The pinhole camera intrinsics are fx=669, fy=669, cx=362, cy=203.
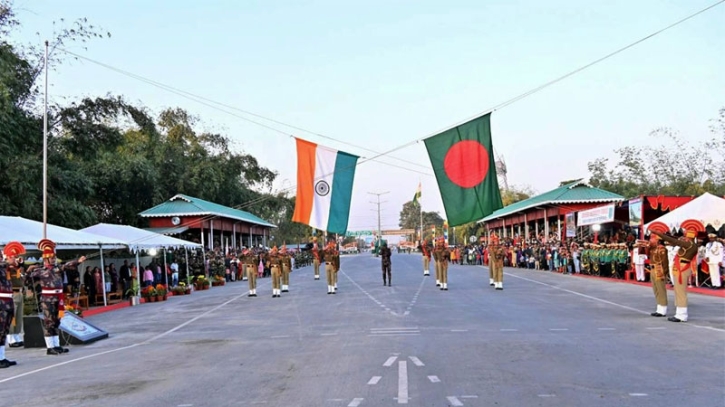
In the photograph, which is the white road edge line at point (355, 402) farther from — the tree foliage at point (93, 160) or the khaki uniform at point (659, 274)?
the tree foliage at point (93, 160)

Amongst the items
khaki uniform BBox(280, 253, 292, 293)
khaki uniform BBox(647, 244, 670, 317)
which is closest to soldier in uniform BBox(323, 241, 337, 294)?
khaki uniform BBox(280, 253, 292, 293)

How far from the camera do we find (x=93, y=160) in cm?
3919

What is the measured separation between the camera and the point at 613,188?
67812 millimetres

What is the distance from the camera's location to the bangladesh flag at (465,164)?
16.6 metres

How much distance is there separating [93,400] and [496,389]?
15.5 feet

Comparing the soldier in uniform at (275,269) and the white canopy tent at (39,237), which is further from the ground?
the white canopy tent at (39,237)

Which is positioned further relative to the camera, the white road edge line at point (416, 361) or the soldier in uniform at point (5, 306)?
the soldier in uniform at point (5, 306)

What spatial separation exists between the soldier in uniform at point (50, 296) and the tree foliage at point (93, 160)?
48.2 ft

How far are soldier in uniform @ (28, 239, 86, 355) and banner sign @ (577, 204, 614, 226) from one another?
1047 inches

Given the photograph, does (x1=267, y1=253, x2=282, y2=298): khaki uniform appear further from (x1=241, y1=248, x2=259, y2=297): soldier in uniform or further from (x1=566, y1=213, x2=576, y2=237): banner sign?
(x1=566, y1=213, x2=576, y2=237): banner sign

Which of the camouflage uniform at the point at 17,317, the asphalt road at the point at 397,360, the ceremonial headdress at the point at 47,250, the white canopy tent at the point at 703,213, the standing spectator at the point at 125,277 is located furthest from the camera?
the standing spectator at the point at 125,277

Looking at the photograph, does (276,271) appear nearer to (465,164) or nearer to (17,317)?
(465,164)

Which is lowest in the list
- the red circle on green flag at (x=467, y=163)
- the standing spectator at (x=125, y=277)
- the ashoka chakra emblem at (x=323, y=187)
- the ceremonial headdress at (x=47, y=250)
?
the standing spectator at (x=125, y=277)

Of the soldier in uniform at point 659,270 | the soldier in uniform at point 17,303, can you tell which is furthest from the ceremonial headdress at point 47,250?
the soldier in uniform at point 659,270
